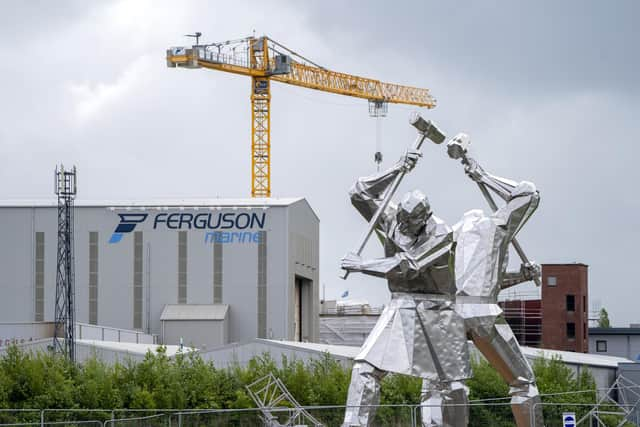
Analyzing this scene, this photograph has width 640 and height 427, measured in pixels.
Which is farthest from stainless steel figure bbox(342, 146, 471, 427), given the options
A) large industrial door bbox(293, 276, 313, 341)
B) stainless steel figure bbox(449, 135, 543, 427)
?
large industrial door bbox(293, 276, 313, 341)

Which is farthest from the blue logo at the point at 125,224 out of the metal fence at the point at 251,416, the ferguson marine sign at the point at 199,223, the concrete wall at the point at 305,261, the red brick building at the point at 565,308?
the metal fence at the point at 251,416

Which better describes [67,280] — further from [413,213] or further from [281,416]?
[413,213]

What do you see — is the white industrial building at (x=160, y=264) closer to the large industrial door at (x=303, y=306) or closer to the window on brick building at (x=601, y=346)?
the large industrial door at (x=303, y=306)

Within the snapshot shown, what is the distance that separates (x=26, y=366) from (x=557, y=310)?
45263 mm

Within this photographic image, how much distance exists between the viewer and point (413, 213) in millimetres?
21297

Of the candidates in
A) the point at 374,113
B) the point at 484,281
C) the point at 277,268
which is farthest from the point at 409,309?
the point at 374,113

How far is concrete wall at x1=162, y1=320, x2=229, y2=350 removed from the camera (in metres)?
64.1

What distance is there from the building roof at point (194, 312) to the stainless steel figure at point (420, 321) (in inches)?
1707

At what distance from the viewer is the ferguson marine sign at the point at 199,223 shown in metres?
66.1

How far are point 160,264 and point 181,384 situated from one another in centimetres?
2548

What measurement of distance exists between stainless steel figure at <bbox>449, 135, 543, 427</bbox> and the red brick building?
5508cm

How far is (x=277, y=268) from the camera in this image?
65812mm

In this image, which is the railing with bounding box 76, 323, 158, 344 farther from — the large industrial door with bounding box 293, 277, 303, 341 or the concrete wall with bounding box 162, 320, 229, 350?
the large industrial door with bounding box 293, 277, 303, 341

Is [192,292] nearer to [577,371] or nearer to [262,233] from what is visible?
[262,233]
